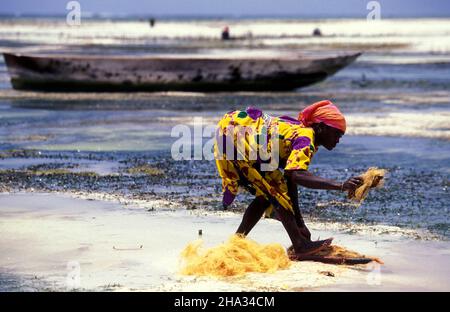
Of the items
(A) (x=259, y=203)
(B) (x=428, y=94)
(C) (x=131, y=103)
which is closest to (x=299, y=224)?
(A) (x=259, y=203)

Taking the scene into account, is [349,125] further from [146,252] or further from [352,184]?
[352,184]

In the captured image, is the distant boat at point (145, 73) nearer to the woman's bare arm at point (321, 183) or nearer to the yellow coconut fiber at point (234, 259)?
the yellow coconut fiber at point (234, 259)

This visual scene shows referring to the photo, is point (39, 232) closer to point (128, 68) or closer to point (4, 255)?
point (4, 255)

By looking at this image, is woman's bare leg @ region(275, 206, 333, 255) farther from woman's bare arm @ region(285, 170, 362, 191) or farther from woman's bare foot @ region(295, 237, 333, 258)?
woman's bare arm @ region(285, 170, 362, 191)

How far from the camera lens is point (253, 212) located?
23.3ft

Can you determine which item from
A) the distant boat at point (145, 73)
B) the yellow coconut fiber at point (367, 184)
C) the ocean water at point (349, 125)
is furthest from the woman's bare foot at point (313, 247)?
the distant boat at point (145, 73)

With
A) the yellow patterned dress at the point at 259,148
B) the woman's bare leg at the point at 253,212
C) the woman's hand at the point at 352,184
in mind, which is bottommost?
the woman's bare leg at the point at 253,212

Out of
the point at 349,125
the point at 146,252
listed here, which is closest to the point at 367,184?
the point at 146,252

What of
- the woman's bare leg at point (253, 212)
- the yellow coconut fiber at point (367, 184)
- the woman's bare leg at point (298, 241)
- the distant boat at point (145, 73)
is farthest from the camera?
the distant boat at point (145, 73)

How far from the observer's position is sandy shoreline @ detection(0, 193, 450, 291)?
6406 millimetres

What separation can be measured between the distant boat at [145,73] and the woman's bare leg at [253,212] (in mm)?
14555

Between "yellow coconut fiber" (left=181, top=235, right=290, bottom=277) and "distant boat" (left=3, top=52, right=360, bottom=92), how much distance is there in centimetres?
1481

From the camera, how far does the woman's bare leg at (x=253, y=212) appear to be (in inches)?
277

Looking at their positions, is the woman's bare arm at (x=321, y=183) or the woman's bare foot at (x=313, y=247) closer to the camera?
the woman's bare arm at (x=321, y=183)
